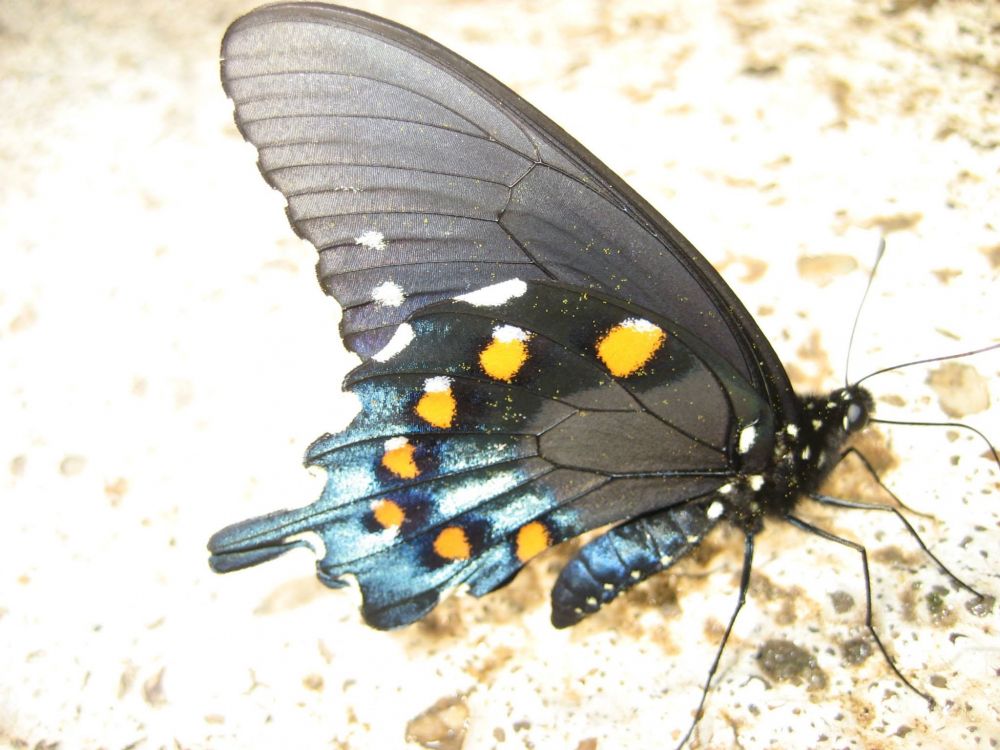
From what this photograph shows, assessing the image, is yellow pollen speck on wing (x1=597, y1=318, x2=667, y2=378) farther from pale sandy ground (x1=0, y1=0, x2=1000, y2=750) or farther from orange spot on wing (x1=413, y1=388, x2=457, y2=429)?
pale sandy ground (x1=0, y1=0, x2=1000, y2=750)

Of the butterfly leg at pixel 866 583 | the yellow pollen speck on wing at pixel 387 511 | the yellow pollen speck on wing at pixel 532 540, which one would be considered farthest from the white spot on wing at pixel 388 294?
the butterfly leg at pixel 866 583

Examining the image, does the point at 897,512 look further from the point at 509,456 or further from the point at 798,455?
the point at 509,456

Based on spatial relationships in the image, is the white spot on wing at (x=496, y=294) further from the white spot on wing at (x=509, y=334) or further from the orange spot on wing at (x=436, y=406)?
the orange spot on wing at (x=436, y=406)


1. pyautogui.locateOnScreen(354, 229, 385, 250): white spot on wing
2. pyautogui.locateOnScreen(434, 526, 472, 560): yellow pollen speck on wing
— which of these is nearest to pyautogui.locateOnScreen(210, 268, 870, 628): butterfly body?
pyautogui.locateOnScreen(434, 526, 472, 560): yellow pollen speck on wing

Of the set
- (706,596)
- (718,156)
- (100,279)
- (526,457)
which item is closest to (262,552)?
(526,457)

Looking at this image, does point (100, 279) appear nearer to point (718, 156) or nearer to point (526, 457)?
point (526, 457)

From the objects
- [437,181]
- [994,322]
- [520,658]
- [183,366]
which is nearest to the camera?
[437,181]
